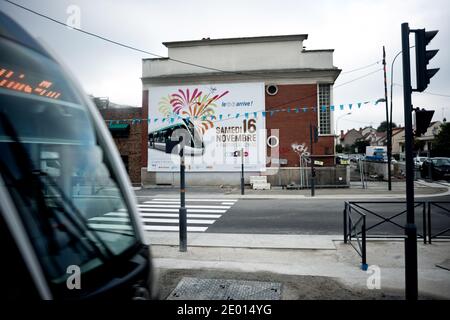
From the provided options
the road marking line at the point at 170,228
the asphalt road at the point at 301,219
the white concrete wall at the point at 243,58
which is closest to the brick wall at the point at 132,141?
the white concrete wall at the point at 243,58

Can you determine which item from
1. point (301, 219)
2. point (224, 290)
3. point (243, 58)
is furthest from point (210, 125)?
point (224, 290)

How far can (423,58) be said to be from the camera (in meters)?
4.31

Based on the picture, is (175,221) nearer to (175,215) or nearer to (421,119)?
(175,215)

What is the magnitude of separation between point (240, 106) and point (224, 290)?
18980mm

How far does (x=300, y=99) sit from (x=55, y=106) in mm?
21614

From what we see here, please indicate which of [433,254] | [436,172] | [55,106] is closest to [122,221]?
[55,106]

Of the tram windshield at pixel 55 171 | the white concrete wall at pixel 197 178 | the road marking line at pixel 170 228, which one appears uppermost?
the tram windshield at pixel 55 171

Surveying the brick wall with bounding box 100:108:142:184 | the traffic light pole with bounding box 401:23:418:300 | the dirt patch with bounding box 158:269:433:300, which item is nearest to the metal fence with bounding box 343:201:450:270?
the dirt patch with bounding box 158:269:433:300

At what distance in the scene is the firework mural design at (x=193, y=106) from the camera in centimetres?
2305

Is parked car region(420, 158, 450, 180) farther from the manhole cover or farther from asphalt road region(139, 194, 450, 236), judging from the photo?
the manhole cover

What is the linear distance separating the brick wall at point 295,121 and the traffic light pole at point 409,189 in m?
18.0

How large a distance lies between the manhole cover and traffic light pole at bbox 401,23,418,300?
1857 mm

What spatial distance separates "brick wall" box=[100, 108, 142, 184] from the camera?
24.2 meters

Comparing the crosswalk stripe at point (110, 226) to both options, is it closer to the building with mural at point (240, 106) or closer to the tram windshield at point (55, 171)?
the tram windshield at point (55, 171)
